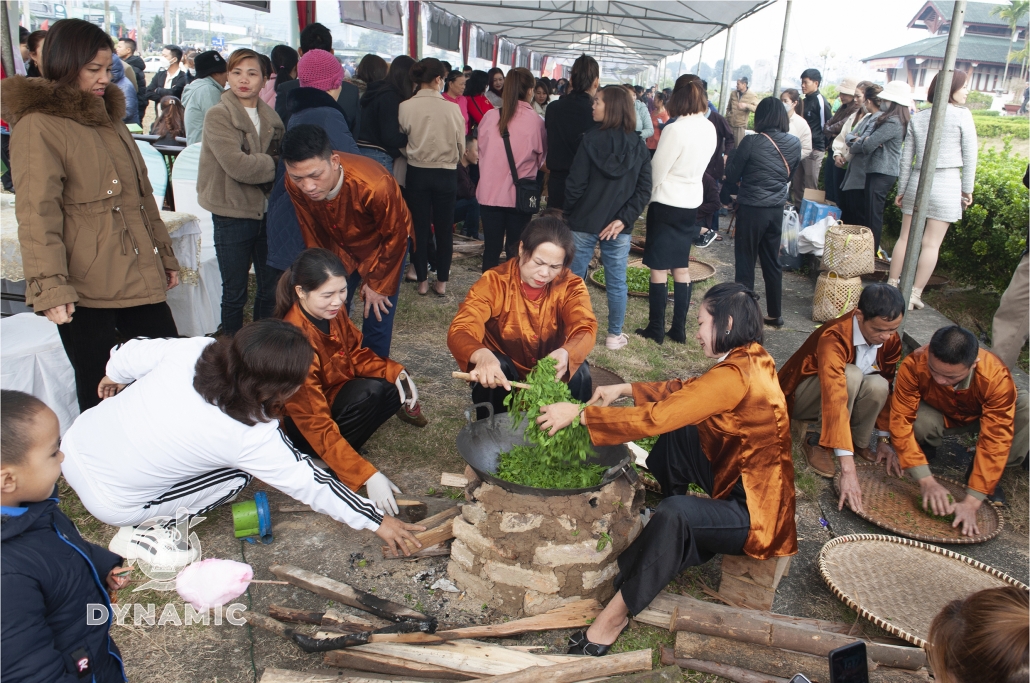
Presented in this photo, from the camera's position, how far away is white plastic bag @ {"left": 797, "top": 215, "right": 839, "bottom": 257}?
25.4 ft

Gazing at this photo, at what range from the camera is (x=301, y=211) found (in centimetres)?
411

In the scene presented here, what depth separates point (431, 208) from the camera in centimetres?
675

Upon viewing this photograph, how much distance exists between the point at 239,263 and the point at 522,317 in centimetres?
205

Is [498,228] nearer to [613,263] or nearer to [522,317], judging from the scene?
[613,263]

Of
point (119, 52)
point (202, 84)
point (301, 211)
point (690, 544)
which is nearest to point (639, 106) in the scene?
point (202, 84)

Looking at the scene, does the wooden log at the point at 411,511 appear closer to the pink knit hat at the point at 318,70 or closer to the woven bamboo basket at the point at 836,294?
the pink knit hat at the point at 318,70

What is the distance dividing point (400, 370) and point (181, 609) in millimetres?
1562

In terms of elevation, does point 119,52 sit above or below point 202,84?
above

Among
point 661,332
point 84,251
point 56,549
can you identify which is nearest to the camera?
point 56,549

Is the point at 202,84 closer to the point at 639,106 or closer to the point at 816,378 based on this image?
the point at 816,378

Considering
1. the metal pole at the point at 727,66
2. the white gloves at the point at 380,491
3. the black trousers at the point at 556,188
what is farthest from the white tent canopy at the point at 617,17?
the white gloves at the point at 380,491

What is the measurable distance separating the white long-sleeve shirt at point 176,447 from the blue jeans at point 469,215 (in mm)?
5890

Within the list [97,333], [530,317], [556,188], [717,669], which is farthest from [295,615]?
[556,188]

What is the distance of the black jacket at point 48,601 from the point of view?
1.78m
